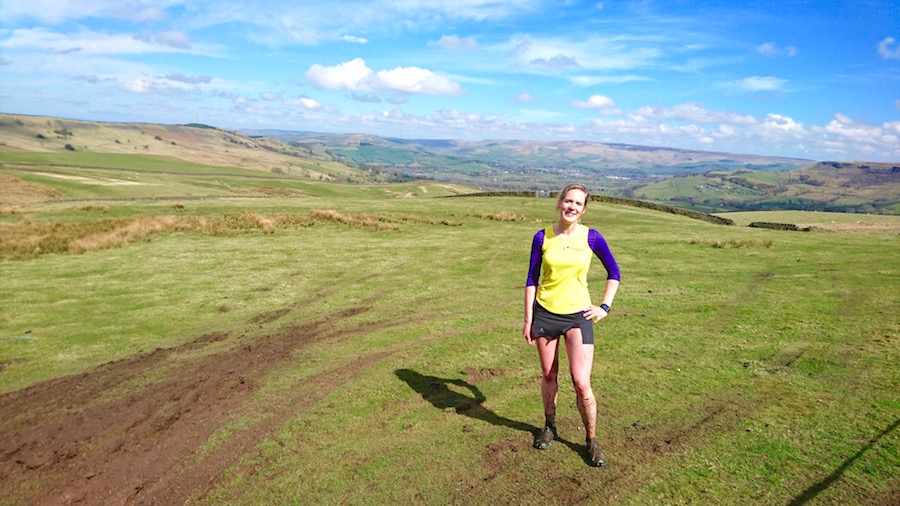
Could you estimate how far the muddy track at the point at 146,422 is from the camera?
253 inches

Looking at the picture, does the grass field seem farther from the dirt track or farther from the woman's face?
the woman's face

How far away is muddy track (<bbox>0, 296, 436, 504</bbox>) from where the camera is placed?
6.42m

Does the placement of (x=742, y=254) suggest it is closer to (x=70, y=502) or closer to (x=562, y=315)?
(x=562, y=315)

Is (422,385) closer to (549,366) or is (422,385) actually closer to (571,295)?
(549,366)

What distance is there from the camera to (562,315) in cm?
635

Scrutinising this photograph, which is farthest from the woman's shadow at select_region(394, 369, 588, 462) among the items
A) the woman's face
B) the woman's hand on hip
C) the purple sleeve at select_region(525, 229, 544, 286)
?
the woman's face

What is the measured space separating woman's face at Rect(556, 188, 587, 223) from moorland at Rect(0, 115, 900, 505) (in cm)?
349

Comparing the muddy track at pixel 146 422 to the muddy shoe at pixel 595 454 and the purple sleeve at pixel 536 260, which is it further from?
the muddy shoe at pixel 595 454

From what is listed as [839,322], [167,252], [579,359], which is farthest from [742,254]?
[167,252]

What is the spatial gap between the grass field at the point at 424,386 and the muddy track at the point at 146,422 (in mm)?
47

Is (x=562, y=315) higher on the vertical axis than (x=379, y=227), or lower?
higher

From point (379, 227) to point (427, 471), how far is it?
24.7 meters

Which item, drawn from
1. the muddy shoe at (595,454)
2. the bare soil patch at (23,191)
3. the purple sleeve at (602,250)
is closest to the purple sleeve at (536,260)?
the purple sleeve at (602,250)

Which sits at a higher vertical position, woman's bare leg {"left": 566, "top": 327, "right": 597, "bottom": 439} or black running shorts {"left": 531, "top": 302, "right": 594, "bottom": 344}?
black running shorts {"left": 531, "top": 302, "right": 594, "bottom": 344}
